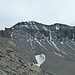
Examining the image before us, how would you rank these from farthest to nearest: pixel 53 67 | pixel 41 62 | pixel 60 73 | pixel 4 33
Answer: pixel 4 33, pixel 41 62, pixel 53 67, pixel 60 73

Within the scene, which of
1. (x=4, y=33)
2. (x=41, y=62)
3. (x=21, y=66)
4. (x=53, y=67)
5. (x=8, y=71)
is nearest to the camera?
(x=8, y=71)

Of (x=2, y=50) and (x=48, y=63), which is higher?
(x=2, y=50)

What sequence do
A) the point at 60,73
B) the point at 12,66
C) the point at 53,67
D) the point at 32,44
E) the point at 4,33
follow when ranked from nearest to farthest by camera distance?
the point at 12,66 → the point at 60,73 → the point at 53,67 → the point at 4,33 → the point at 32,44

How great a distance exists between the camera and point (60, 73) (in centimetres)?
12175

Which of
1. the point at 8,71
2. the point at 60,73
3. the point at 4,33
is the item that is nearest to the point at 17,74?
the point at 8,71

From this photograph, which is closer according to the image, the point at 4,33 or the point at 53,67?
the point at 53,67

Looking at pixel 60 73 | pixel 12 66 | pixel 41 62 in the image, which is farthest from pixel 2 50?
pixel 41 62

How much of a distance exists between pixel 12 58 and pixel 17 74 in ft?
14.7

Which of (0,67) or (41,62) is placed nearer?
(0,67)

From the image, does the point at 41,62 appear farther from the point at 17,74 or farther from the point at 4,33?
the point at 17,74

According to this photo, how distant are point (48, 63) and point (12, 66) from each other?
11733 cm

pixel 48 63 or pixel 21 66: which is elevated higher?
pixel 21 66

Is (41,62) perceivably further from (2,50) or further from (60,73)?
(2,50)

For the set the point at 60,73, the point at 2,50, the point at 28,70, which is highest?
the point at 2,50
